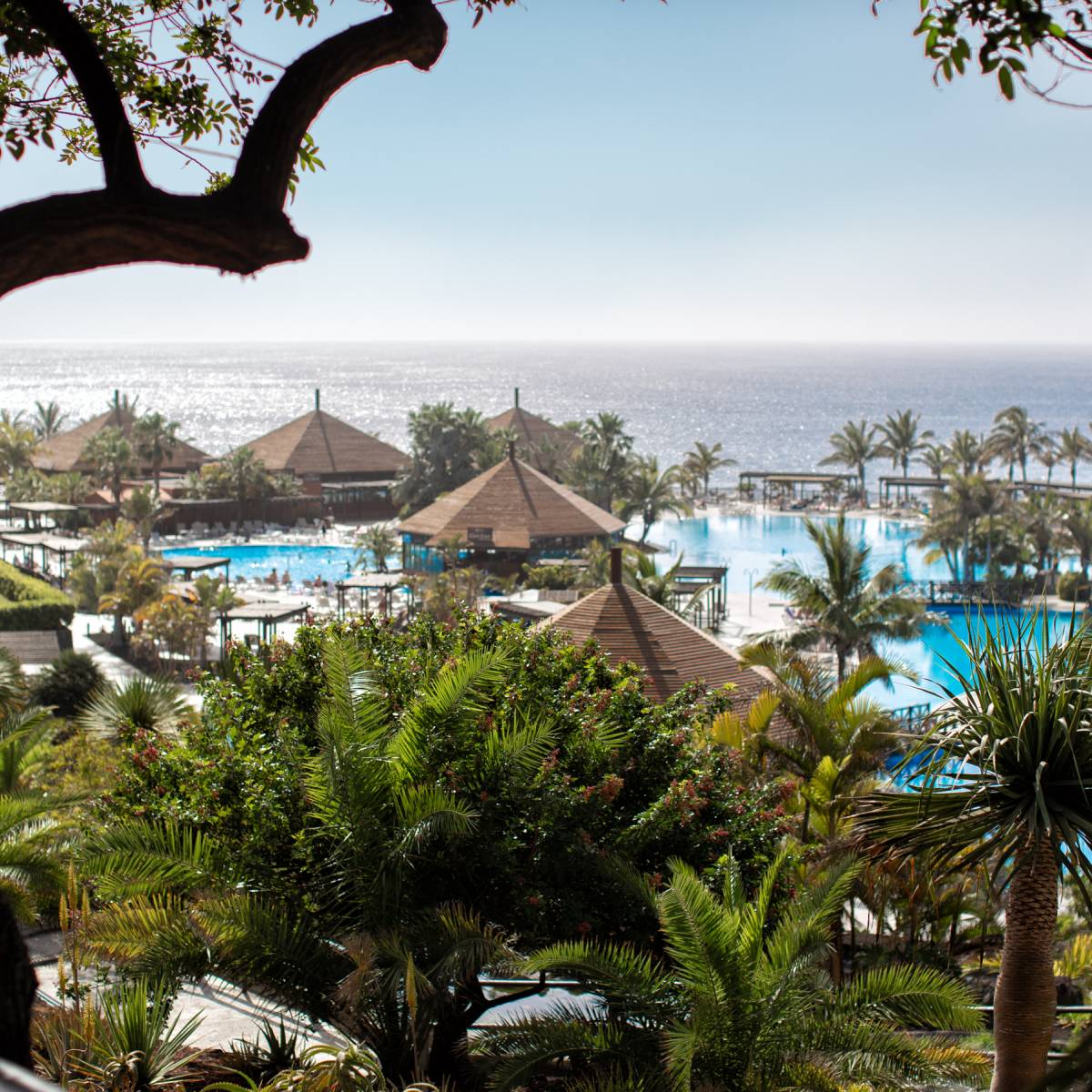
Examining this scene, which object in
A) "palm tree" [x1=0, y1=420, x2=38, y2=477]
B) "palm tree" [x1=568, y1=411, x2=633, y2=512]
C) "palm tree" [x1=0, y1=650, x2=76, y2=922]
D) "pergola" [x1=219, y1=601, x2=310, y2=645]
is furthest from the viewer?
"palm tree" [x1=0, y1=420, x2=38, y2=477]

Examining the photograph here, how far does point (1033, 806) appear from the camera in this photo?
6035 millimetres

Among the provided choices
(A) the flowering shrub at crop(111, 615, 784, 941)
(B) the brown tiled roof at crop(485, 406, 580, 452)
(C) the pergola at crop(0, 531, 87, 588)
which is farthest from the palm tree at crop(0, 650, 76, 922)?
(B) the brown tiled roof at crop(485, 406, 580, 452)

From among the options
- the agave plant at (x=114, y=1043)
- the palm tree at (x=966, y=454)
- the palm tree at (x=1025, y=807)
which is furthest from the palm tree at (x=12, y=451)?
the palm tree at (x=1025, y=807)

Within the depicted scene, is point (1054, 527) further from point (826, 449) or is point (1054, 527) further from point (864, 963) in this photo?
point (826, 449)

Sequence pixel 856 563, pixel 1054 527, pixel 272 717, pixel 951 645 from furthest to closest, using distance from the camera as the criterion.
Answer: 1. pixel 1054 527
2. pixel 951 645
3. pixel 856 563
4. pixel 272 717

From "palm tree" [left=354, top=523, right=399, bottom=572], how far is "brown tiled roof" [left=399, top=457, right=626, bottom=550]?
3.89 ft

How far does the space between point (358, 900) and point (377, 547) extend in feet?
111

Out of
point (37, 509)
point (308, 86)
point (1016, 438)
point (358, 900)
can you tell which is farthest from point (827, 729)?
point (1016, 438)

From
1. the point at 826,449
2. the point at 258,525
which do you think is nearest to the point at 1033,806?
the point at 258,525

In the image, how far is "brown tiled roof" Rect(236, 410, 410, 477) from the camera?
59.2 meters

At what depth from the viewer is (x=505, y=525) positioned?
4025 cm

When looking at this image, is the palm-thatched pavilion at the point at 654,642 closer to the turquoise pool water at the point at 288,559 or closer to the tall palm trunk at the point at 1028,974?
the tall palm trunk at the point at 1028,974

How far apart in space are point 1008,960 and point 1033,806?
86cm

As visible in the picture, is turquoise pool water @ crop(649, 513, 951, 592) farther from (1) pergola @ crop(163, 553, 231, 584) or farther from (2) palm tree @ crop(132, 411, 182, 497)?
(2) palm tree @ crop(132, 411, 182, 497)
